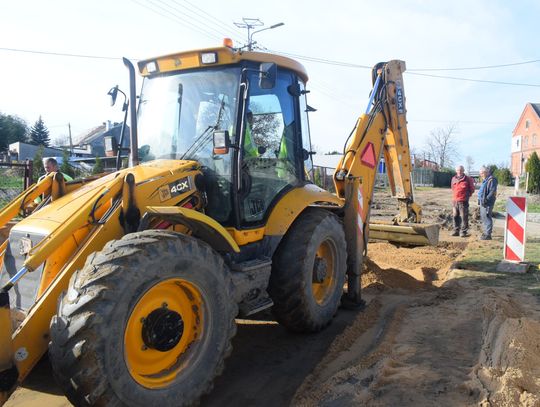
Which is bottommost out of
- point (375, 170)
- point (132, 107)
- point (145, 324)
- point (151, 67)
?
point (145, 324)

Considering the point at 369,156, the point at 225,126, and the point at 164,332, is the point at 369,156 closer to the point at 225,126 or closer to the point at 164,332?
the point at 225,126

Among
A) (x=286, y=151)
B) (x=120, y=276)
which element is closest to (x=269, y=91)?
(x=286, y=151)

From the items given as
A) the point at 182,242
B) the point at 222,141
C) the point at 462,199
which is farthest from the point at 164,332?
the point at 462,199

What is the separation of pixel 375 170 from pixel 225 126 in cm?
305

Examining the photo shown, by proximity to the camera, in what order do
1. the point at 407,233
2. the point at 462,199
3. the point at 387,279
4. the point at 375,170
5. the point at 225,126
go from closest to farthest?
the point at 225,126 < the point at 375,170 < the point at 387,279 < the point at 407,233 < the point at 462,199

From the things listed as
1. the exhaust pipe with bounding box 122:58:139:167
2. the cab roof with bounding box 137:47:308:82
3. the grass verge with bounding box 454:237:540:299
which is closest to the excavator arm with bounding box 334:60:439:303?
the grass verge with bounding box 454:237:540:299

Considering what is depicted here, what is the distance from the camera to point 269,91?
4.70 meters

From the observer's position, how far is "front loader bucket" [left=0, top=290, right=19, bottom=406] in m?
2.66

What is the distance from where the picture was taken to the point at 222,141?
391cm

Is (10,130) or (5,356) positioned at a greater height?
(10,130)

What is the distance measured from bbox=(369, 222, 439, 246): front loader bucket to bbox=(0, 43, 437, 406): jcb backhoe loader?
1799 mm

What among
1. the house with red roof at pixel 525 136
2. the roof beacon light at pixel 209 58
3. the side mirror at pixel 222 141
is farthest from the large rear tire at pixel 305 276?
the house with red roof at pixel 525 136

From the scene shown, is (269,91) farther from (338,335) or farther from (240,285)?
(338,335)

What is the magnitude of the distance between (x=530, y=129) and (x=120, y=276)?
7343 cm
